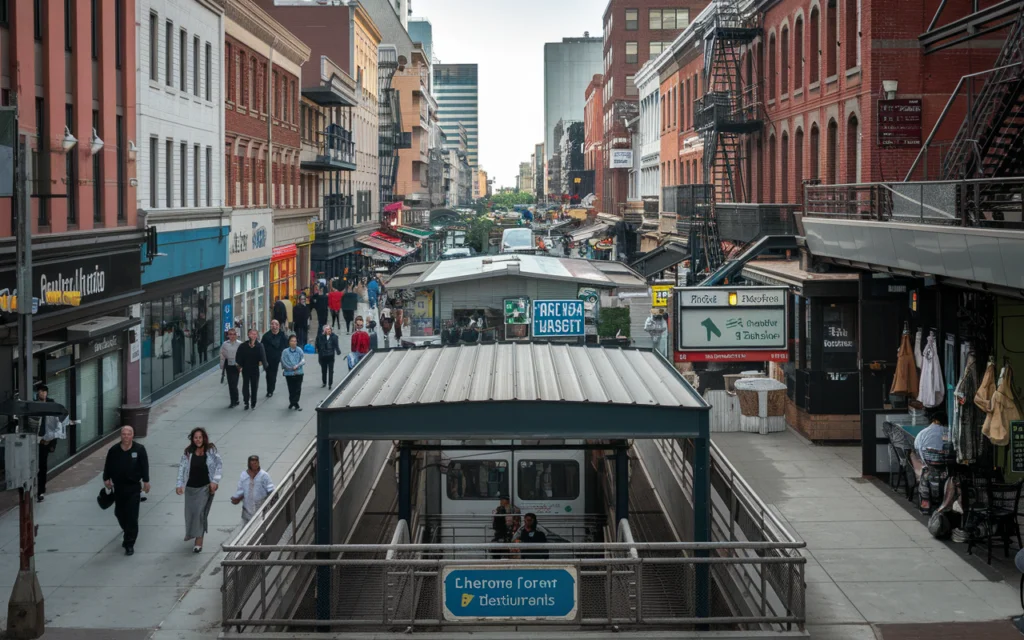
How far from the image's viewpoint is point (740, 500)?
12453mm

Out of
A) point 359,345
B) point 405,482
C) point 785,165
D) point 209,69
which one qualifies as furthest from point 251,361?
point 785,165

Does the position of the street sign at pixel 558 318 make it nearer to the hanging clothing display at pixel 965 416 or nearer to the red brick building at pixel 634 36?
the hanging clothing display at pixel 965 416

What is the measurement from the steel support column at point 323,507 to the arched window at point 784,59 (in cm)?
2551

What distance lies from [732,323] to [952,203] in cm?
681

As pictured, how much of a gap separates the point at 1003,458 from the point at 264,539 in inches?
456

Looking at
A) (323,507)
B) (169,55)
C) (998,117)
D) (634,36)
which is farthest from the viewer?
(634,36)

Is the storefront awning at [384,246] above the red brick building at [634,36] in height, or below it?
below

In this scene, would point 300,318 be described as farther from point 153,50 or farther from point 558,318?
point 558,318

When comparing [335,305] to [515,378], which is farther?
[335,305]

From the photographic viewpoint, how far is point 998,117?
671 inches

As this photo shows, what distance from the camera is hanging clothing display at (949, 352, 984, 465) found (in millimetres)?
16531

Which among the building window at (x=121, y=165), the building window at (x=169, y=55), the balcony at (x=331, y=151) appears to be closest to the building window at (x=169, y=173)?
the building window at (x=169, y=55)

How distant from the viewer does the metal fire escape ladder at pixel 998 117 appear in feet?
55.1

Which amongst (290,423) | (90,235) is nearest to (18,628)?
(90,235)
